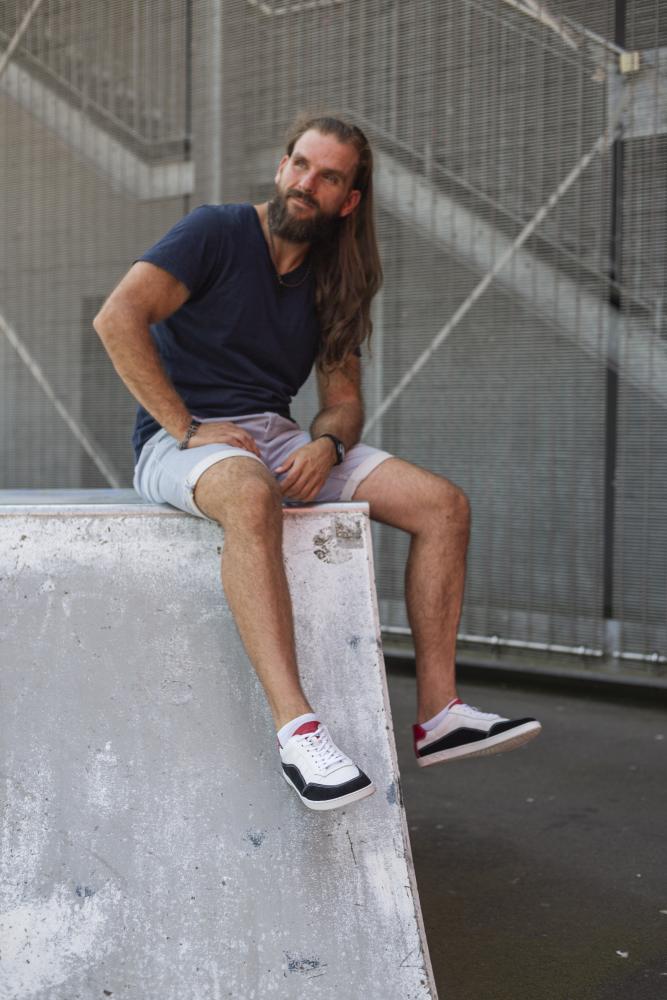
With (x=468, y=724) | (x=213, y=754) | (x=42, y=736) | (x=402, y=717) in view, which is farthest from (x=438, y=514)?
(x=402, y=717)

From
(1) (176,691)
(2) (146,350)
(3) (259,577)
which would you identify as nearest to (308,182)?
(2) (146,350)

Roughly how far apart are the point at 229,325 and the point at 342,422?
37 centimetres

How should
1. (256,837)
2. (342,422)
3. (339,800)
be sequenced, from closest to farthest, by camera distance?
1. (339,800)
2. (256,837)
3. (342,422)

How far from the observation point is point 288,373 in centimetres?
290

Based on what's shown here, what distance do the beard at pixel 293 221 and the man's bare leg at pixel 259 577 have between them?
0.75 meters

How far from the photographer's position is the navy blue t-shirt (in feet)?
8.96

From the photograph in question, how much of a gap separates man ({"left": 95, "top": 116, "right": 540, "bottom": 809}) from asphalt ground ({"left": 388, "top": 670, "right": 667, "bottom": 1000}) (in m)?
0.41

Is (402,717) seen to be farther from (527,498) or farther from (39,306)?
(39,306)

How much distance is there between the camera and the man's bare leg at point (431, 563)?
2604 mm

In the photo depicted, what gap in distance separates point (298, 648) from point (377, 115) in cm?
365

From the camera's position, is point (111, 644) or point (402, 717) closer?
point (111, 644)

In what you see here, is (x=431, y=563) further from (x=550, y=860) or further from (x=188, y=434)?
(x=550, y=860)

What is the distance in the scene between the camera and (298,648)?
2268 millimetres

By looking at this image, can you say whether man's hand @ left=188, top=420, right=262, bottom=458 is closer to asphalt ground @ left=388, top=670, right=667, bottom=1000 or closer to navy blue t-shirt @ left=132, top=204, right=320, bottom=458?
navy blue t-shirt @ left=132, top=204, right=320, bottom=458
